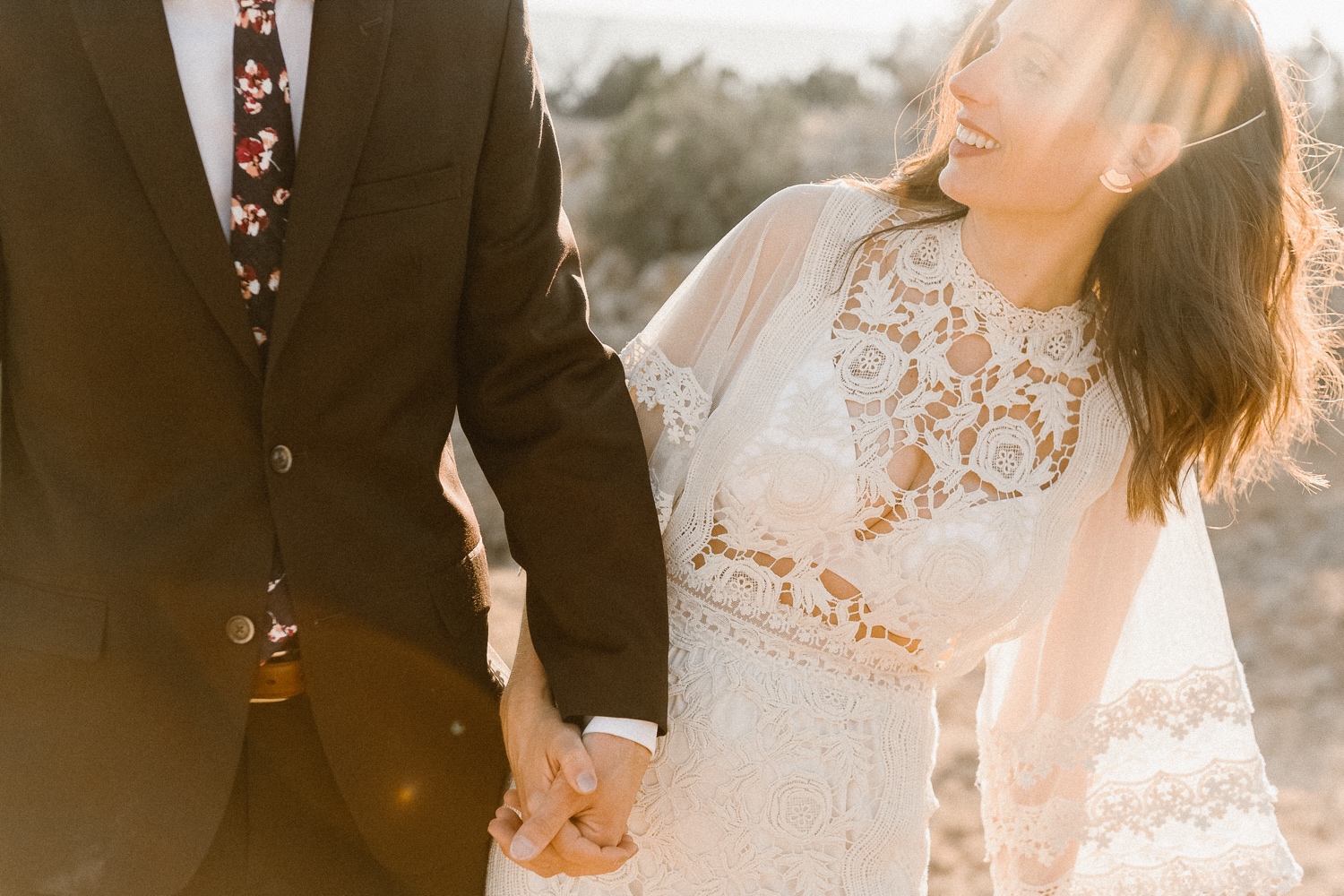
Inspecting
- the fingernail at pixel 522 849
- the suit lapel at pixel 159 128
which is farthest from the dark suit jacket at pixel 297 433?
→ the fingernail at pixel 522 849

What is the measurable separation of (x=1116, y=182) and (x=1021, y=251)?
18 cm

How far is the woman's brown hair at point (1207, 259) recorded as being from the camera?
203cm

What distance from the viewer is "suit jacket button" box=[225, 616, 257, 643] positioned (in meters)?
1.51

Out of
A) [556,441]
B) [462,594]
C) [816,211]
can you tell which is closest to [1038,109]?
[816,211]

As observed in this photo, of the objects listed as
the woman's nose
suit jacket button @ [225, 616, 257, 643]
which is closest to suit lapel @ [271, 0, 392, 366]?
suit jacket button @ [225, 616, 257, 643]

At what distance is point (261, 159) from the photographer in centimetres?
144

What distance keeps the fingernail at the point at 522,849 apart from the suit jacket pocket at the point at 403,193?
2.57ft

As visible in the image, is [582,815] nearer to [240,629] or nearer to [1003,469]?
[240,629]

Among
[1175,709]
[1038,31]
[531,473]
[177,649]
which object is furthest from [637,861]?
[1038,31]

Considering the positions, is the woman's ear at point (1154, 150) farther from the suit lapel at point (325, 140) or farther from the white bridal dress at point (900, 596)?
the suit lapel at point (325, 140)

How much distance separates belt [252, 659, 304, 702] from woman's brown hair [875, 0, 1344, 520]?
1.22 meters

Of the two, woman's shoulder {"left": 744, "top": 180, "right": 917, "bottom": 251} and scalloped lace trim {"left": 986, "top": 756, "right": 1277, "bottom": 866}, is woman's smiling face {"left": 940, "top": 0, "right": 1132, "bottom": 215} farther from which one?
scalloped lace trim {"left": 986, "top": 756, "right": 1277, "bottom": 866}

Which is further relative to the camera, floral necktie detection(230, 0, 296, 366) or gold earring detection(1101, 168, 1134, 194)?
gold earring detection(1101, 168, 1134, 194)

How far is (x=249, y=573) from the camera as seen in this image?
1.51m
